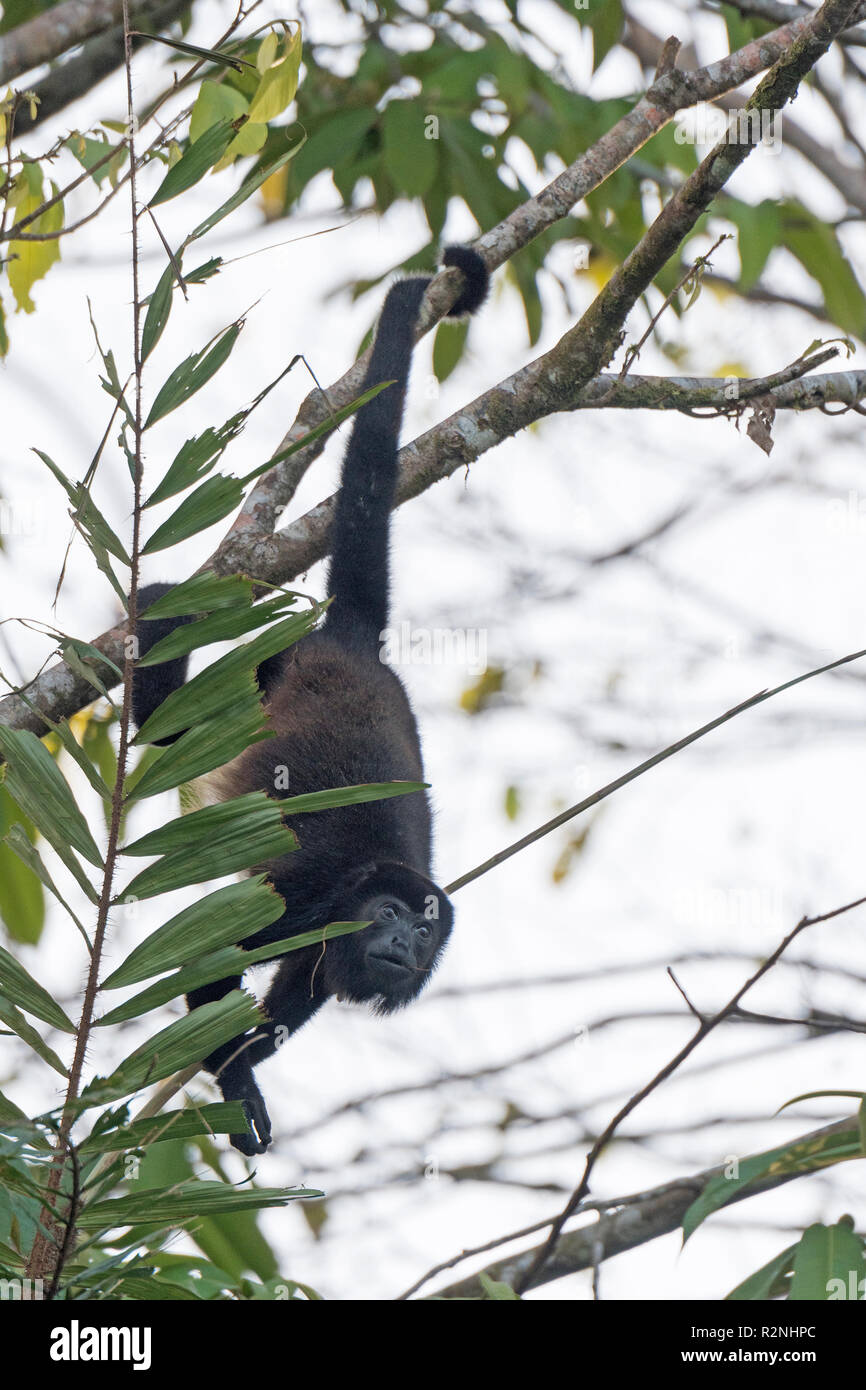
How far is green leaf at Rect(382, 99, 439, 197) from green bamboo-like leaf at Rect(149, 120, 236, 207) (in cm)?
174

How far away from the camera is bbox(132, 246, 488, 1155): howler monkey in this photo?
3.33m

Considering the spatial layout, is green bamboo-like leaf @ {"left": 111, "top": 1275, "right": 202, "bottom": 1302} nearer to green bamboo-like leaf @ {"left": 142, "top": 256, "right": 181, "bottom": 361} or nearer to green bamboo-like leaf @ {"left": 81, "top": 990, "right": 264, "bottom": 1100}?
green bamboo-like leaf @ {"left": 81, "top": 990, "right": 264, "bottom": 1100}

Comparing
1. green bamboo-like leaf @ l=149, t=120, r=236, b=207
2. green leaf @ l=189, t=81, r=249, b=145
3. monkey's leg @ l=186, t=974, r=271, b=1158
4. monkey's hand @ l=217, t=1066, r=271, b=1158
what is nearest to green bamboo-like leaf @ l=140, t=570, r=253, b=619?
green bamboo-like leaf @ l=149, t=120, r=236, b=207

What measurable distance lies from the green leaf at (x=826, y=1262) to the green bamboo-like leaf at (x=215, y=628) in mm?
1187

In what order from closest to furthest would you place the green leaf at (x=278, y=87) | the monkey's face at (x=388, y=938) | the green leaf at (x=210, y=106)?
Result: 1. the green leaf at (x=278, y=87)
2. the green leaf at (x=210, y=106)
3. the monkey's face at (x=388, y=938)

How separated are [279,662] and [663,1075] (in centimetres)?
179

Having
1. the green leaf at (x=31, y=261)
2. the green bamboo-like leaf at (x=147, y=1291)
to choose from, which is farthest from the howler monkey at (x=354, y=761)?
the green bamboo-like leaf at (x=147, y=1291)

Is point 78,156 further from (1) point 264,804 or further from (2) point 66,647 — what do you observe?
(1) point 264,804

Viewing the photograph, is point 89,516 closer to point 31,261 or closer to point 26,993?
point 26,993

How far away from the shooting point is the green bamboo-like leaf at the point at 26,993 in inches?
67.1

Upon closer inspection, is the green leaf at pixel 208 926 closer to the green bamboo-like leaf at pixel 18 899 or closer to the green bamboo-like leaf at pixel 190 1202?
the green bamboo-like leaf at pixel 190 1202

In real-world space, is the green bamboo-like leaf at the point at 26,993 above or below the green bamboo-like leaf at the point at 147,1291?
above
